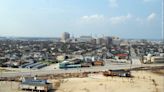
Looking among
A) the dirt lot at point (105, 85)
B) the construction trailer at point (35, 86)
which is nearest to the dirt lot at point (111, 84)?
the dirt lot at point (105, 85)

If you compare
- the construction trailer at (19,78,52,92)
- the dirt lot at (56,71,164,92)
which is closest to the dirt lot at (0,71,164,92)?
the dirt lot at (56,71,164,92)

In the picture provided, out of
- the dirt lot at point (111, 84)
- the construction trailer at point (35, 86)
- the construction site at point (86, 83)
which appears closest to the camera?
the construction trailer at point (35, 86)

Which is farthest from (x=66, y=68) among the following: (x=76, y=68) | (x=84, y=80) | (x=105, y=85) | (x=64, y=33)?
(x=64, y=33)

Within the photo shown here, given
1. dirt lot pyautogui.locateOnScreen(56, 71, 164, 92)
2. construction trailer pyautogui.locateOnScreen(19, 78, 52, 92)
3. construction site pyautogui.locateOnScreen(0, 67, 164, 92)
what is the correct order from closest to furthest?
construction trailer pyautogui.locateOnScreen(19, 78, 52, 92)
construction site pyautogui.locateOnScreen(0, 67, 164, 92)
dirt lot pyautogui.locateOnScreen(56, 71, 164, 92)

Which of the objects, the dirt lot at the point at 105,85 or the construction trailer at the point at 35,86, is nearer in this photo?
the construction trailer at the point at 35,86

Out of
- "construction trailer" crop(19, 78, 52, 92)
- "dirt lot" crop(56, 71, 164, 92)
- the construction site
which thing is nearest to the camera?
"construction trailer" crop(19, 78, 52, 92)

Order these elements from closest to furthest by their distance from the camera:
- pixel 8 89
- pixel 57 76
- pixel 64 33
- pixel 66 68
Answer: pixel 8 89, pixel 57 76, pixel 66 68, pixel 64 33

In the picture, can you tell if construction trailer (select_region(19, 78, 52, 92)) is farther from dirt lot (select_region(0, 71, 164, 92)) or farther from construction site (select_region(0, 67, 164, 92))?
dirt lot (select_region(0, 71, 164, 92))

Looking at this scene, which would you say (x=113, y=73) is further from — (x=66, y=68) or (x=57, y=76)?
(x=66, y=68)

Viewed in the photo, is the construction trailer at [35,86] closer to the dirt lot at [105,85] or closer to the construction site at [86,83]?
the construction site at [86,83]

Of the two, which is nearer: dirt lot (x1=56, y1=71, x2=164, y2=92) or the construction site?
the construction site

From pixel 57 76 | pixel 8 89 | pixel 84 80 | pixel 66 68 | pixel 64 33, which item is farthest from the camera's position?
pixel 64 33
